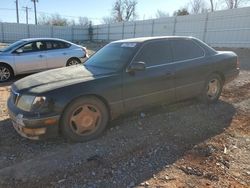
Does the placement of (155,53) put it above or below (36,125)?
above

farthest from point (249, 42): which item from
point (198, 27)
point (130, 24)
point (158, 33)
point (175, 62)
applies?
point (130, 24)

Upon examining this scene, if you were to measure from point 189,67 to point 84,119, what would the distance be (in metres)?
2.49

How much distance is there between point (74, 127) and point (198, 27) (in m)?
19.5

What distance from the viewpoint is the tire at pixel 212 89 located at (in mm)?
6178

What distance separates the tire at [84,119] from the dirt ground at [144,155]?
5.6 inches

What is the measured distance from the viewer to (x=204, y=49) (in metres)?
6.14

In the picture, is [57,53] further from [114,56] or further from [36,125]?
[36,125]

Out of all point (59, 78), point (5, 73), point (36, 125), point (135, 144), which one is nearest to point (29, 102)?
point (36, 125)

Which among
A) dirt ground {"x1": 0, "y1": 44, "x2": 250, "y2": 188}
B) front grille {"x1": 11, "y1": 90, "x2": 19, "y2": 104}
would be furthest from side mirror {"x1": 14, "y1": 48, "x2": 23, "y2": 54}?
front grille {"x1": 11, "y1": 90, "x2": 19, "y2": 104}

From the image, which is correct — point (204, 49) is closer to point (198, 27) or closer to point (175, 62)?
point (175, 62)

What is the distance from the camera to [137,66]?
4.74m

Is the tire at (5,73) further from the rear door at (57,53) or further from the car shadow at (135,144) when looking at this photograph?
the car shadow at (135,144)

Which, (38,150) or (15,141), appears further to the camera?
(15,141)

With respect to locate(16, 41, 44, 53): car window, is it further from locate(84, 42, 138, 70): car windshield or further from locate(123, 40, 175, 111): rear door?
locate(123, 40, 175, 111): rear door
